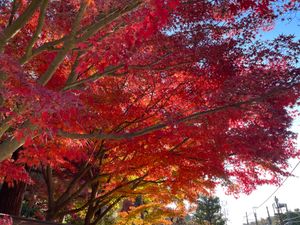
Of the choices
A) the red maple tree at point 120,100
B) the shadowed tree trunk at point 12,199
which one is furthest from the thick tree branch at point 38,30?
the shadowed tree trunk at point 12,199

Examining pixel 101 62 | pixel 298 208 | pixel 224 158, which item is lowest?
pixel 224 158

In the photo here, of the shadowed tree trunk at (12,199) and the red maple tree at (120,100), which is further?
the shadowed tree trunk at (12,199)

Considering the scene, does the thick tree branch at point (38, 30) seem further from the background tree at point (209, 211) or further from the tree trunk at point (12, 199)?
the background tree at point (209, 211)

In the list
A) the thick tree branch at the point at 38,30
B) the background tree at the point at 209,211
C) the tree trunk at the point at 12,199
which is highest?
the background tree at the point at 209,211

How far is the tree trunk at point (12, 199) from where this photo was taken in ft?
36.2

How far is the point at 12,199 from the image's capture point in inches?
438

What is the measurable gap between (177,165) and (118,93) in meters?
2.94

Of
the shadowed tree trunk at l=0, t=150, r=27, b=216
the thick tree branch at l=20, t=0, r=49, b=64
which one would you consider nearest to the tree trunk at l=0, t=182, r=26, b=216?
the shadowed tree trunk at l=0, t=150, r=27, b=216

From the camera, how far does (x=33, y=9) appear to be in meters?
5.21

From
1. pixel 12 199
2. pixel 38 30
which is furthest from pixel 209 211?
pixel 38 30

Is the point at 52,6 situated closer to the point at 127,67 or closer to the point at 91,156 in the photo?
the point at 127,67

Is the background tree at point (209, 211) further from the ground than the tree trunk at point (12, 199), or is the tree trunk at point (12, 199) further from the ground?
the background tree at point (209, 211)

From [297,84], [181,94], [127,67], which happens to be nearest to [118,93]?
[181,94]

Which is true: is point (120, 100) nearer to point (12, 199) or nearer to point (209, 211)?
point (12, 199)
